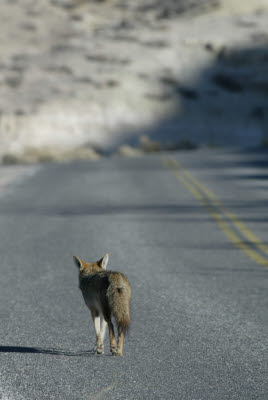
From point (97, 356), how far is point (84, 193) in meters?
15.0

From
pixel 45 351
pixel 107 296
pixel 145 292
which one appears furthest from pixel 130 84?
pixel 107 296

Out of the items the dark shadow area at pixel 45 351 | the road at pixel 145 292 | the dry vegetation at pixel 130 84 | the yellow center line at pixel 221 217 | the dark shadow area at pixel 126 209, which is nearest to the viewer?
the road at pixel 145 292

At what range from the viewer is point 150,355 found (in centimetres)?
661

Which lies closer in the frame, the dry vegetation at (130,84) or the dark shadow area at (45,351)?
the dark shadow area at (45,351)

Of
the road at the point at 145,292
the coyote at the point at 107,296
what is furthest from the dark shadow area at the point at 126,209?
the coyote at the point at 107,296

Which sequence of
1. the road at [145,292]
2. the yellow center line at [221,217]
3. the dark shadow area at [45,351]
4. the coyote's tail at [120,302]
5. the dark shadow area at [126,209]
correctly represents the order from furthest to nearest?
the dark shadow area at [126,209] < the yellow center line at [221,217] < the dark shadow area at [45,351] < the road at [145,292] < the coyote's tail at [120,302]

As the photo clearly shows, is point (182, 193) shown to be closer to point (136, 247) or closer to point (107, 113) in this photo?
point (136, 247)

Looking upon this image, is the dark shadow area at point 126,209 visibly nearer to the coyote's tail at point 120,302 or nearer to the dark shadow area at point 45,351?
the dark shadow area at point 45,351

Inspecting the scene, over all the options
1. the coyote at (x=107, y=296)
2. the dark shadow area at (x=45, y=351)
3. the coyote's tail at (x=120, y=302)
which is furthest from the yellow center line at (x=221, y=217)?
the coyote's tail at (x=120, y=302)

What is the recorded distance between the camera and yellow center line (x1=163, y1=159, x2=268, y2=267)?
12377 mm

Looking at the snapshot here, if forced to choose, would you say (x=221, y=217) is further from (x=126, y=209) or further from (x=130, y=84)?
(x=130, y=84)

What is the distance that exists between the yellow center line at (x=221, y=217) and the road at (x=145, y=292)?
0.11ft

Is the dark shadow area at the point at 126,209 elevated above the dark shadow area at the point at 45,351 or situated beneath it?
situated beneath

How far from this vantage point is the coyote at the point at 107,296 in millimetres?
5785
